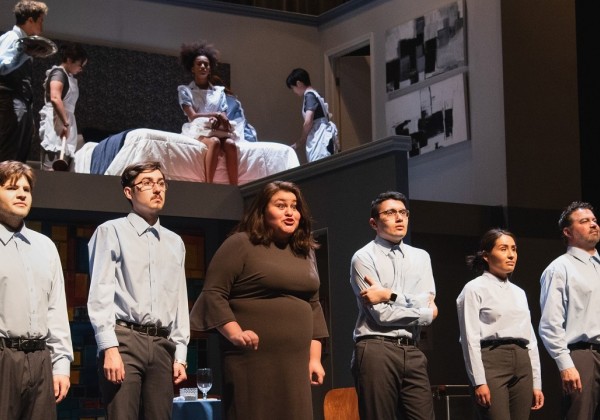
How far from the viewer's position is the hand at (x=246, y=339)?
3746 mm

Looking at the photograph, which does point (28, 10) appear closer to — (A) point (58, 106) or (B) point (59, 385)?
(A) point (58, 106)

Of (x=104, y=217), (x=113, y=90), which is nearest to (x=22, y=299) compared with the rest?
(x=104, y=217)

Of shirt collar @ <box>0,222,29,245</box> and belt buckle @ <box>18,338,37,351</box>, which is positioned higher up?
shirt collar @ <box>0,222,29,245</box>

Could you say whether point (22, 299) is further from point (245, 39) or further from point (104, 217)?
point (245, 39)

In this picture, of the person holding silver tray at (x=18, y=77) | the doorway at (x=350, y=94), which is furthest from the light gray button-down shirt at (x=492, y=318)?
the doorway at (x=350, y=94)

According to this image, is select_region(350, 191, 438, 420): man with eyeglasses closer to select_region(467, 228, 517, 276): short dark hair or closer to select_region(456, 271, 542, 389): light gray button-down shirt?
select_region(456, 271, 542, 389): light gray button-down shirt

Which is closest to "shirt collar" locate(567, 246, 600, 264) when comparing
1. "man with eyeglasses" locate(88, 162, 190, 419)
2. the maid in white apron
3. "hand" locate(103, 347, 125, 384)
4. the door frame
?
"man with eyeglasses" locate(88, 162, 190, 419)

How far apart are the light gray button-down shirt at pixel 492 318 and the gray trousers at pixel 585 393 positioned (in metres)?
0.18

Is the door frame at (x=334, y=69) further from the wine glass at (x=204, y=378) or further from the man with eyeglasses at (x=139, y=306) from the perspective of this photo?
→ the man with eyeglasses at (x=139, y=306)

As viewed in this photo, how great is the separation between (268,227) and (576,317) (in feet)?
6.42

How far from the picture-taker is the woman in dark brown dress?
3818 mm

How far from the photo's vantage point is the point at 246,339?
3.75 meters

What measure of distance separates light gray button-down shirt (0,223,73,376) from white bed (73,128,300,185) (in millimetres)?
3868

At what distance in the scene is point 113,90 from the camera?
10297 mm
